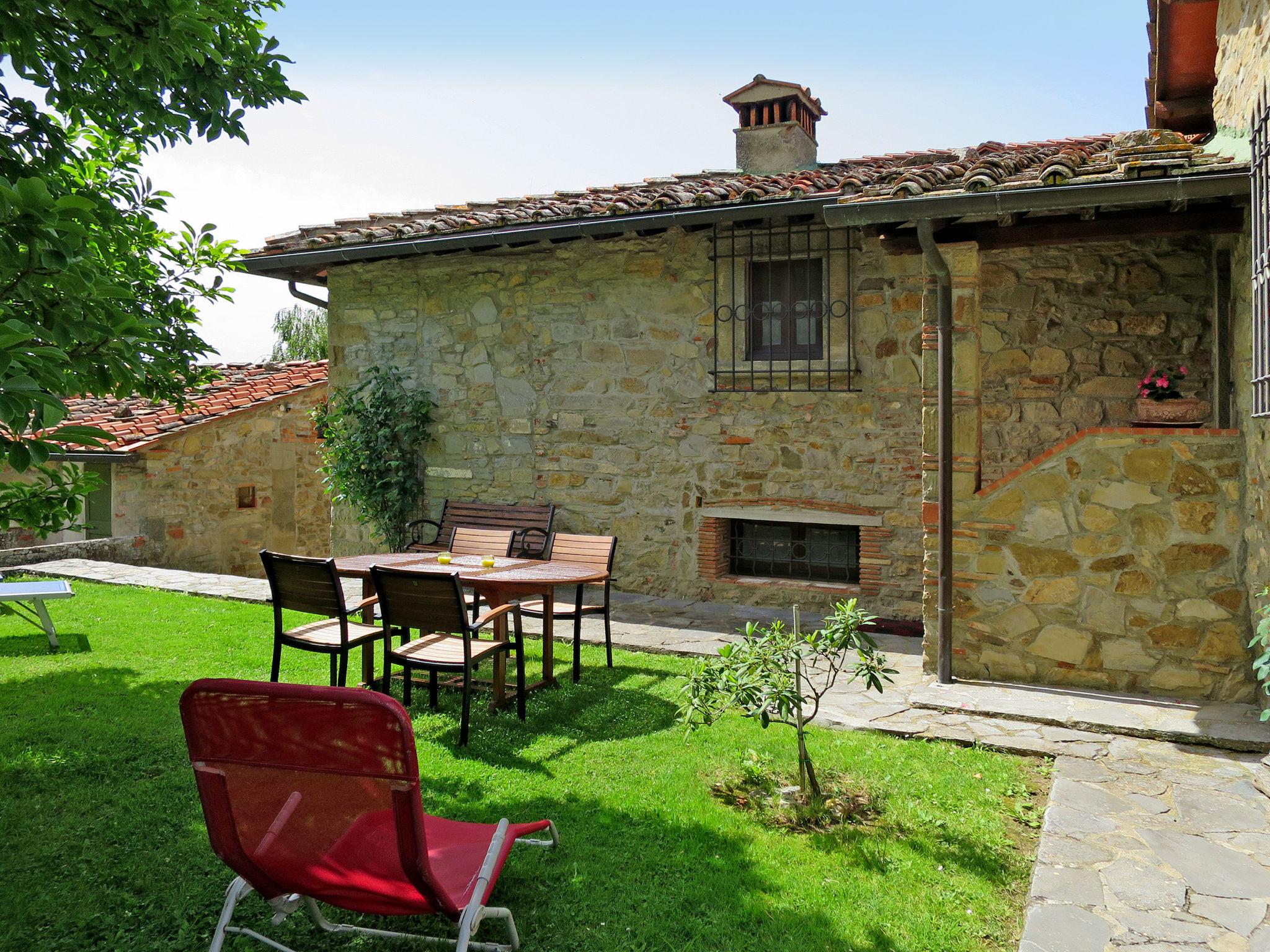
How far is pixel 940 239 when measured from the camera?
5.45 m

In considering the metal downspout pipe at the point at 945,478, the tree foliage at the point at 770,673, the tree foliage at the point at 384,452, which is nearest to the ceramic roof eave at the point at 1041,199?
the metal downspout pipe at the point at 945,478

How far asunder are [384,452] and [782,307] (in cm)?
414

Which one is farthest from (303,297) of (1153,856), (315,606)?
(1153,856)

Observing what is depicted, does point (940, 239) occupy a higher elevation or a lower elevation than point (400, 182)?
lower

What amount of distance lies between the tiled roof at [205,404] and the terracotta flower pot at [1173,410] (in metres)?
9.45

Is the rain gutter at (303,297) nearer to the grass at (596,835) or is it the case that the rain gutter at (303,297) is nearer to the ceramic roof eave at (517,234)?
the ceramic roof eave at (517,234)

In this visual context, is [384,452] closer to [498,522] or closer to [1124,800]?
[498,522]

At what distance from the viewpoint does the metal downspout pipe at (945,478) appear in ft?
17.5

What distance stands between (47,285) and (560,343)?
5677mm

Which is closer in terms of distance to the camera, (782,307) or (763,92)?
(782,307)

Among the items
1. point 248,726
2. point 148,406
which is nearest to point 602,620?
point 248,726

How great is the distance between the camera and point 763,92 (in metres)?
9.38

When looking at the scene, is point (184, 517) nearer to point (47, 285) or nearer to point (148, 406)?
point (148, 406)

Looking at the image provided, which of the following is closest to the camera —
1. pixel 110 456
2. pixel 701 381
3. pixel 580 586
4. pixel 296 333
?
pixel 580 586
